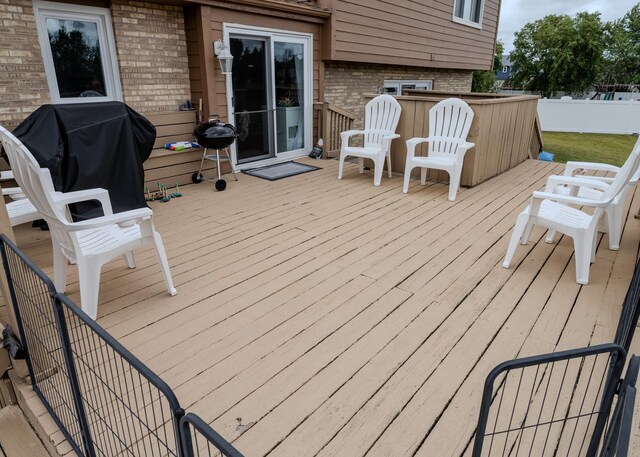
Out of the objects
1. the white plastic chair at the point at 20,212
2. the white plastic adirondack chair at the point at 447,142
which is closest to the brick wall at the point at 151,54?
the white plastic chair at the point at 20,212

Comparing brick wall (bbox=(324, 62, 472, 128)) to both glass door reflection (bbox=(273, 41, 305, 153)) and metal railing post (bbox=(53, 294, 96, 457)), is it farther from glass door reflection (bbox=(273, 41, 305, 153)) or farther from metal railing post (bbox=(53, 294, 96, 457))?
metal railing post (bbox=(53, 294, 96, 457))

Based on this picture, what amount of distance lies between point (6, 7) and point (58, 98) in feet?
2.76

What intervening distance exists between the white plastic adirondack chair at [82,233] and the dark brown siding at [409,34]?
512 centimetres

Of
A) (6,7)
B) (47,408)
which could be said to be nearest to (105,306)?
(47,408)

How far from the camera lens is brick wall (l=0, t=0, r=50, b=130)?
388 centimetres

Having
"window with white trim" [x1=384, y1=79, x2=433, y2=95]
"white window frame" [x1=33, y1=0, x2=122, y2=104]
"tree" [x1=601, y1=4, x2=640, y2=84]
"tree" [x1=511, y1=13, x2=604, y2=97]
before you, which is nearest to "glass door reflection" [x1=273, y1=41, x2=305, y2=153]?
"white window frame" [x1=33, y1=0, x2=122, y2=104]

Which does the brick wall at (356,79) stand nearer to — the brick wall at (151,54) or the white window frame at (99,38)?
the brick wall at (151,54)

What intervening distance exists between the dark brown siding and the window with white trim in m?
0.46

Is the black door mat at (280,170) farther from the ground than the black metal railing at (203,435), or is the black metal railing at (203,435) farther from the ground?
the black metal railing at (203,435)

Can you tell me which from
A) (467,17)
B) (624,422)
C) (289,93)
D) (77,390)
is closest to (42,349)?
(77,390)

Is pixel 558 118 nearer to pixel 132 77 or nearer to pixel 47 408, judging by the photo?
pixel 132 77

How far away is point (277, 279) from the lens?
292cm

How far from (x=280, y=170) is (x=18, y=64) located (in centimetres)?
313

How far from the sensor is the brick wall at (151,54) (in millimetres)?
4637
